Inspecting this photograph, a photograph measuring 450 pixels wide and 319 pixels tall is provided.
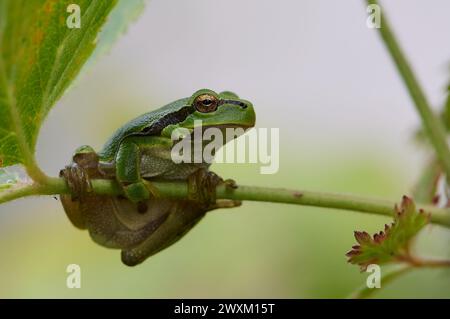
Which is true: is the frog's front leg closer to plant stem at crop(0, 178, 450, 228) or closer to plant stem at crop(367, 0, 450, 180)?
plant stem at crop(0, 178, 450, 228)

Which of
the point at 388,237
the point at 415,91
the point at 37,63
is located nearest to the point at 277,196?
the point at 388,237

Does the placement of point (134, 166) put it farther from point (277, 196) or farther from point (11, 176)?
point (277, 196)

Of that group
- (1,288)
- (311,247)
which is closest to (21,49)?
(311,247)

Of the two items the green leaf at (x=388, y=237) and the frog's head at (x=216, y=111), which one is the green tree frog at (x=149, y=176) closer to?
the frog's head at (x=216, y=111)

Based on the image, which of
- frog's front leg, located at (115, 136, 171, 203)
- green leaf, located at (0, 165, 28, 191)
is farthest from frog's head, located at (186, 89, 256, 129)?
green leaf, located at (0, 165, 28, 191)

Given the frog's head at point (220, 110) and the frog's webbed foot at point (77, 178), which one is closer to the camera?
the frog's webbed foot at point (77, 178)

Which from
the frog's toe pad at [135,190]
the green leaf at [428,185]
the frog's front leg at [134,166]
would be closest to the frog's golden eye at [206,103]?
the frog's front leg at [134,166]

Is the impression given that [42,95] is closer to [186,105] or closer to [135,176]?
[135,176]
